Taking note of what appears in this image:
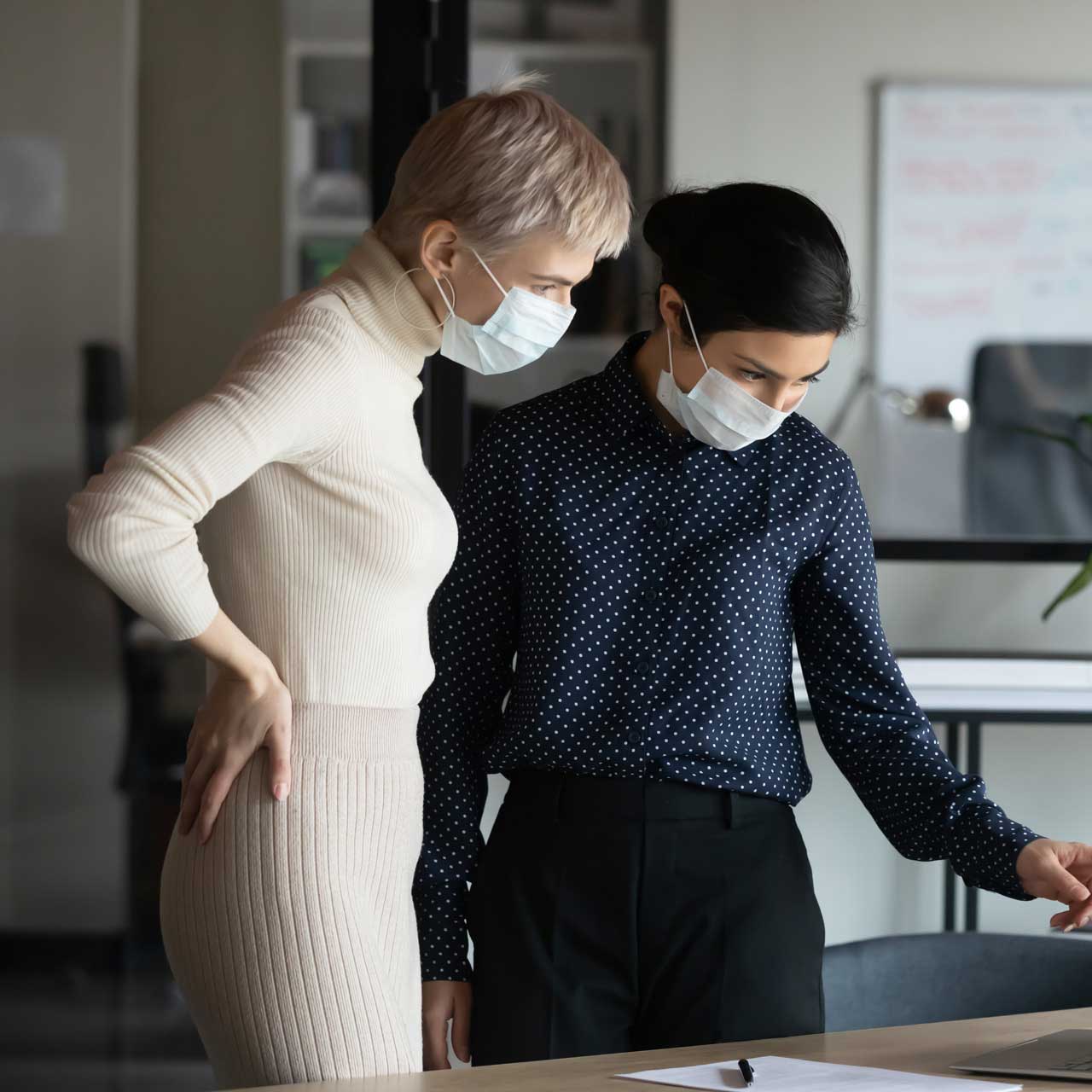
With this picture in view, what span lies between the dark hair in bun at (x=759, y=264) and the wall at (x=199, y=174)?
1270mm

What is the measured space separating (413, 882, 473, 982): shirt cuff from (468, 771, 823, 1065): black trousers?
0.05 meters

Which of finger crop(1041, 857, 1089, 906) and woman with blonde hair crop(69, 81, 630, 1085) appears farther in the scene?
finger crop(1041, 857, 1089, 906)

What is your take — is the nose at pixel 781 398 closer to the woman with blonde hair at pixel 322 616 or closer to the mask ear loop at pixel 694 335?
the mask ear loop at pixel 694 335

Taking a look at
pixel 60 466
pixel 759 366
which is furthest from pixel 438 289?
pixel 60 466

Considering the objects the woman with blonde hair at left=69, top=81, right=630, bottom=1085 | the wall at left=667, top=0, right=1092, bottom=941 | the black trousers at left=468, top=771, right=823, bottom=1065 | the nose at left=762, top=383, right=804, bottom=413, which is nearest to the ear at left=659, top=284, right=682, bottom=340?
the nose at left=762, top=383, right=804, bottom=413

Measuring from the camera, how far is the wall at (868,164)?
2600 millimetres

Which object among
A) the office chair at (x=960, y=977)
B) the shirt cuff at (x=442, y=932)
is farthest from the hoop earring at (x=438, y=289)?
the office chair at (x=960, y=977)

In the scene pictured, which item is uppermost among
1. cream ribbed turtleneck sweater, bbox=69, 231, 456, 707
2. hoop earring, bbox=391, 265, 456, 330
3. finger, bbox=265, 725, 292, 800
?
hoop earring, bbox=391, 265, 456, 330

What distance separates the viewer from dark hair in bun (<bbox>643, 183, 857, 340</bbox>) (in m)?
1.30

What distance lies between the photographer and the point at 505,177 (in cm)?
116

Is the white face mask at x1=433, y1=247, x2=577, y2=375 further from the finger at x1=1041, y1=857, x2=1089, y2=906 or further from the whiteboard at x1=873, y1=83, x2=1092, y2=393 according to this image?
the whiteboard at x1=873, y1=83, x2=1092, y2=393

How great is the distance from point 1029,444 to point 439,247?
180 cm

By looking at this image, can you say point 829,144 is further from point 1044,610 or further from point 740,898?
point 740,898

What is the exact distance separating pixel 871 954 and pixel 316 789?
0.79 m
